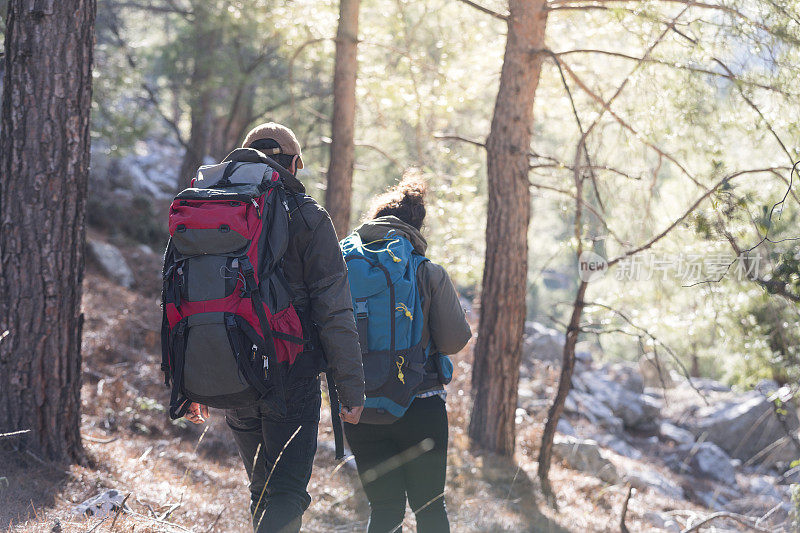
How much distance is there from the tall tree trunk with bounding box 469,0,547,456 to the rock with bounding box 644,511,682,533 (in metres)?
1.90

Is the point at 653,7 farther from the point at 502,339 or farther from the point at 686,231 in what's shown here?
the point at 502,339

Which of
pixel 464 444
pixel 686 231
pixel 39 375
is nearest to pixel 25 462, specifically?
pixel 39 375

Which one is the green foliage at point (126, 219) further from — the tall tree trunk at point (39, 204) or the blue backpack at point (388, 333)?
the blue backpack at point (388, 333)

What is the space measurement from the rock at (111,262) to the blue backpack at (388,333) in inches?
360

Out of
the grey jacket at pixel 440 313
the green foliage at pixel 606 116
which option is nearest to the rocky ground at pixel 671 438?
the green foliage at pixel 606 116

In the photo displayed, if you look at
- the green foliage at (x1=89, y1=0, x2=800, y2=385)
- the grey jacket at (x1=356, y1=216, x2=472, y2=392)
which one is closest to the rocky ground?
the green foliage at (x1=89, y1=0, x2=800, y2=385)

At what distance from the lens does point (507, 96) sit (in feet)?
21.5

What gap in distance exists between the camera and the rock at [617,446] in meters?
11.6

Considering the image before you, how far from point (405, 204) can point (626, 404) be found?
1217 centimetres

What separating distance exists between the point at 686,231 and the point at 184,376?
5297 millimetres

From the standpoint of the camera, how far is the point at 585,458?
8.45m

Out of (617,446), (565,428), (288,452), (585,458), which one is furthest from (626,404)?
(288,452)

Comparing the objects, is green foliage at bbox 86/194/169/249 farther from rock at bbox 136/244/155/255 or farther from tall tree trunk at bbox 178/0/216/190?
tall tree trunk at bbox 178/0/216/190

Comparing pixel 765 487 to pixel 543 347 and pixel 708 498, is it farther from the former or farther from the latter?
pixel 543 347
